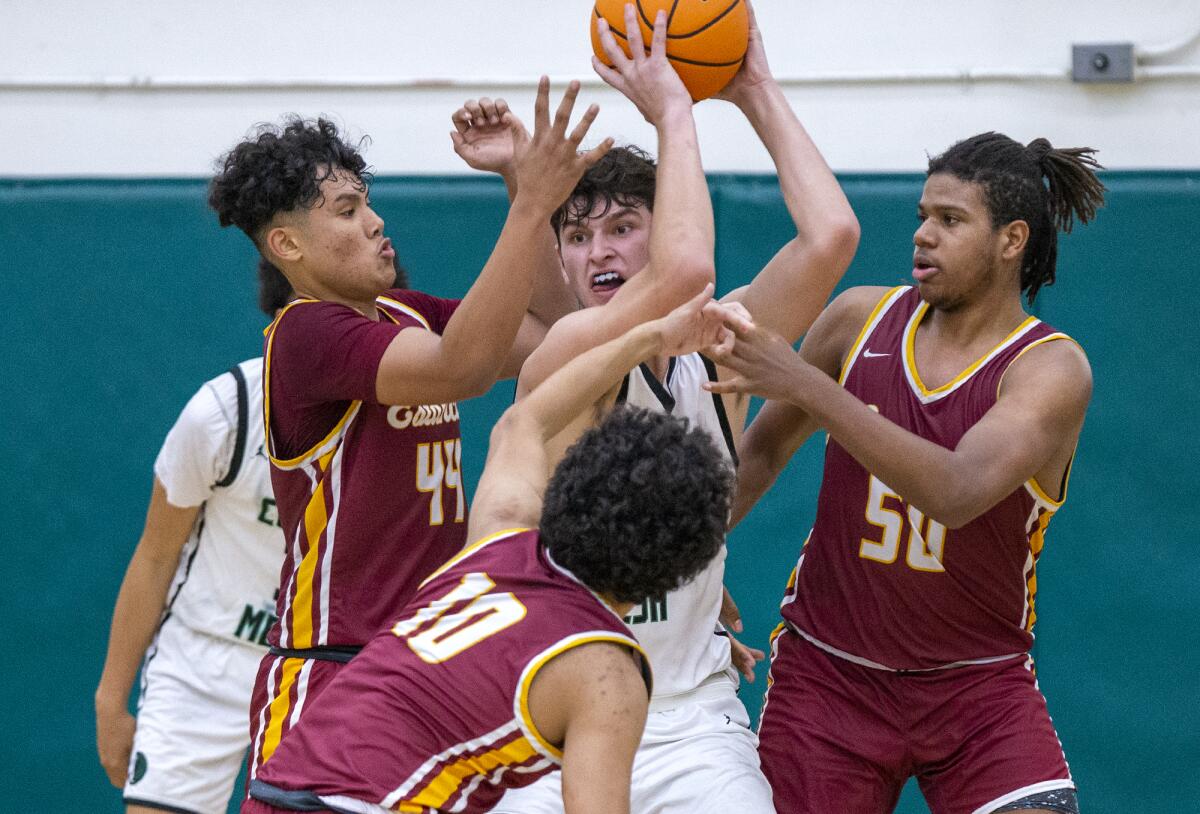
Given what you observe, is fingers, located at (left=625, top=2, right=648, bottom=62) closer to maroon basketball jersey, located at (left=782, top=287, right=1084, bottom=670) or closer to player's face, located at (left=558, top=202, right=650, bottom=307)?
player's face, located at (left=558, top=202, right=650, bottom=307)

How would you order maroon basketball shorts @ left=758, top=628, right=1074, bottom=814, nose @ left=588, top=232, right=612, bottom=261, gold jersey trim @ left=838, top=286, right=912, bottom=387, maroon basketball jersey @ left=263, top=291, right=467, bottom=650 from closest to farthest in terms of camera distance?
maroon basketball jersey @ left=263, top=291, right=467, bottom=650, maroon basketball shorts @ left=758, top=628, right=1074, bottom=814, nose @ left=588, top=232, right=612, bottom=261, gold jersey trim @ left=838, top=286, right=912, bottom=387

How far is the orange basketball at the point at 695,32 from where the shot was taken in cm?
335

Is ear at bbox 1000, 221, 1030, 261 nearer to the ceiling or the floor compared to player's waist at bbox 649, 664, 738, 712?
nearer to the ceiling

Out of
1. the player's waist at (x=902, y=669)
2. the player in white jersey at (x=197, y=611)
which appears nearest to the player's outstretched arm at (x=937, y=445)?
the player's waist at (x=902, y=669)

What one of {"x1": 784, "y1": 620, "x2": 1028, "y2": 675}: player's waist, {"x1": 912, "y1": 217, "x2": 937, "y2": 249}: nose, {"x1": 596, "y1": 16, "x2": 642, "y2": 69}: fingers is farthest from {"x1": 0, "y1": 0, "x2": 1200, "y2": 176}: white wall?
{"x1": 784, "y1": 620, "x2": 1028, "y2": 675}: player's waist

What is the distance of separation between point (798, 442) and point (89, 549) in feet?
9.55

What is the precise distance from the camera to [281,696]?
3.39m

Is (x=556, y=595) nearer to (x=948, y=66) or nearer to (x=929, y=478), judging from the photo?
(x=929, y=478)

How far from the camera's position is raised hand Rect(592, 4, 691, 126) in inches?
127

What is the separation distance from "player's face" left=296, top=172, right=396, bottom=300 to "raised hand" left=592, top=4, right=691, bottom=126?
0.68m

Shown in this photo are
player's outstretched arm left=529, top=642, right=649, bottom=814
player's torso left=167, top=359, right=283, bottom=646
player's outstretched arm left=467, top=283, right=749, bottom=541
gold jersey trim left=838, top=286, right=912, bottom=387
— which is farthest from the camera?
player's torso left=167, top=359, right=283, bottom=646

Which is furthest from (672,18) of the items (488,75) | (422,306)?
(488,75)

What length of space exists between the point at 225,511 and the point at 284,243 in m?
1.39

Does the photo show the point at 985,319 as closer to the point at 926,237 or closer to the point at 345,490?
the point at 926,237
